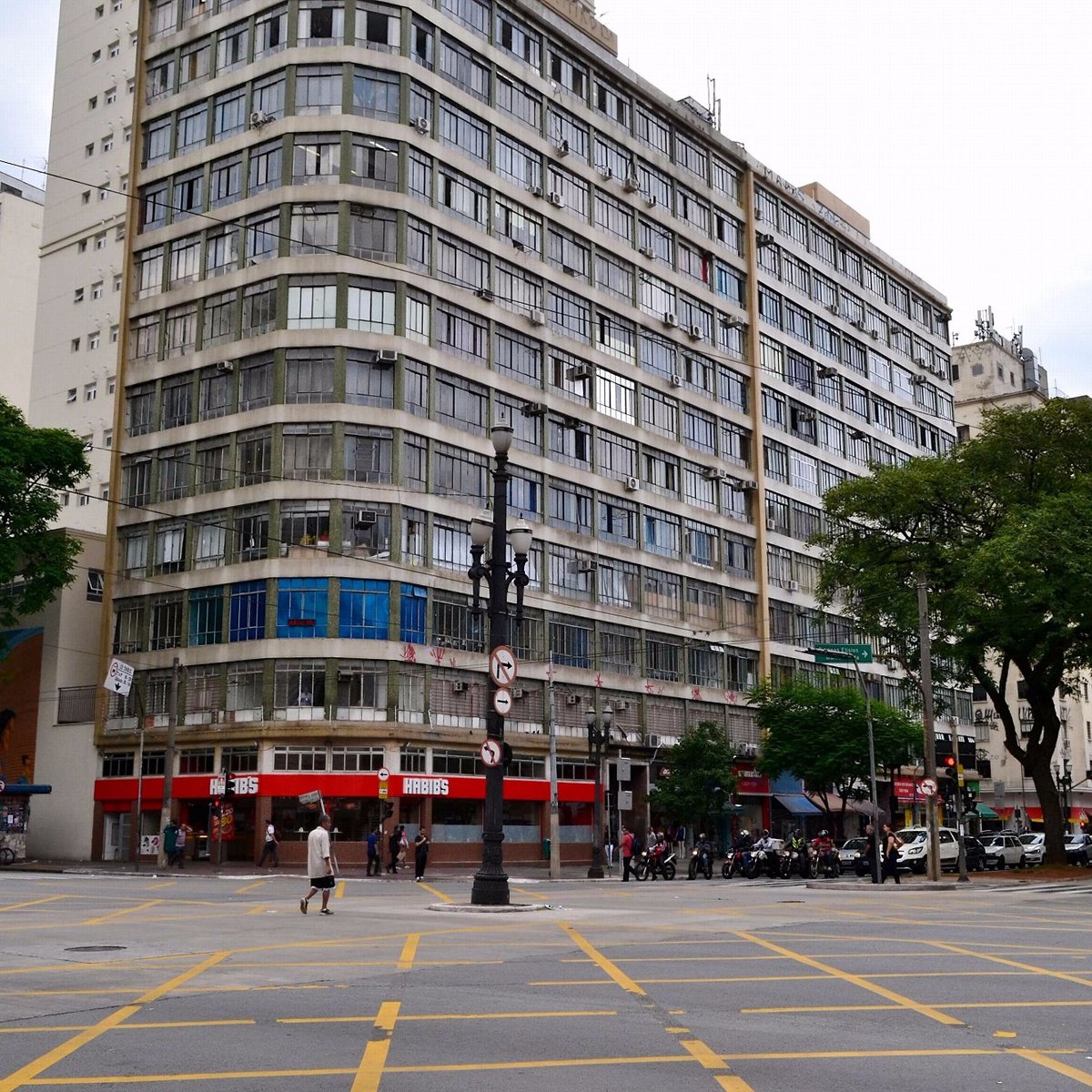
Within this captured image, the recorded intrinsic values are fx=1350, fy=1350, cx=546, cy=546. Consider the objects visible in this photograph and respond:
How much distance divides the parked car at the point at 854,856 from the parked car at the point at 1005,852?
7907 mm

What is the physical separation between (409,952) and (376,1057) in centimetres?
747

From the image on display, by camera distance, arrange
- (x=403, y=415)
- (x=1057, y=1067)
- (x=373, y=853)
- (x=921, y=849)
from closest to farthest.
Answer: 1. (x=1057, y=1067)
2. (x=373, y=853)
3. (x=921, y=849)
4. (x=403, y=415)

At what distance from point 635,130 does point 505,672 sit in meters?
47.5

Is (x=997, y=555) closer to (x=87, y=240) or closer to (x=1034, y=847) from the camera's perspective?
(x=1034, y=847)

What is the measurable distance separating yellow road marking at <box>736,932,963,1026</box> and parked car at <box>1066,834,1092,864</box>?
46588mm

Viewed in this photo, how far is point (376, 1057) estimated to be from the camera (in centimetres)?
927

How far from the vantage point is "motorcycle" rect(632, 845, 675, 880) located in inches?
1730

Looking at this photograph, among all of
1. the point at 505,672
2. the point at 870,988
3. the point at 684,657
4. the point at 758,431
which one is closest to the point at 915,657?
the point at 684,657

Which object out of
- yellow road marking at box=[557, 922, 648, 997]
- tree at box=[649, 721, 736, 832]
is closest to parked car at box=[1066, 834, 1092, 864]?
tree at box=[649, 721, 736, 832]

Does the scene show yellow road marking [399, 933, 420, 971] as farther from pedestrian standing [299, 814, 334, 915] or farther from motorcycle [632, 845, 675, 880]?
motorcycle [632, 845, 675, 880]

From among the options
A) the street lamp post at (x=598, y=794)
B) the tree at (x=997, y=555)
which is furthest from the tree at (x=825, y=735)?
the street lamp post at (x=598, y=794)

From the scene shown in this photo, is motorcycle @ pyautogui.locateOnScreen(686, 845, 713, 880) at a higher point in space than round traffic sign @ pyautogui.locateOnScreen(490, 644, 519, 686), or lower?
lower

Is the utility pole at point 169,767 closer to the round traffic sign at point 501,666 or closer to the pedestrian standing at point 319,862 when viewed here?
the pedestrian standing at point 319,862

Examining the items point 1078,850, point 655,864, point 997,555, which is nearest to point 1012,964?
point 997,555
